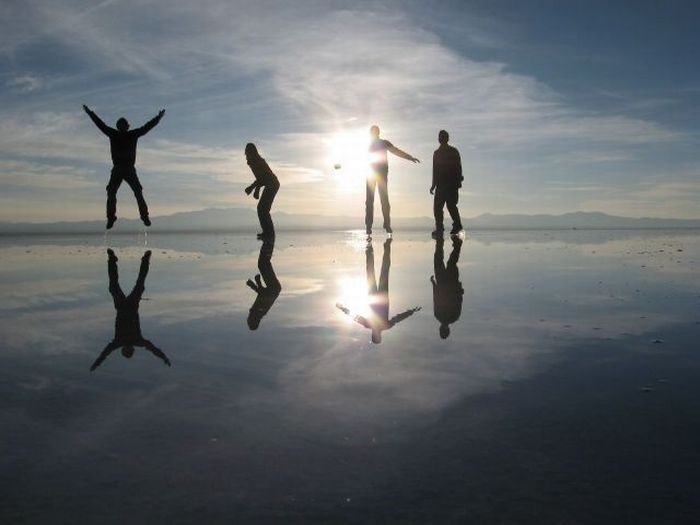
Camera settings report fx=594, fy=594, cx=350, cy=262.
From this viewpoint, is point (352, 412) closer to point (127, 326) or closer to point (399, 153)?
point (127, 326)

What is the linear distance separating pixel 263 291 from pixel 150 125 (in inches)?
414

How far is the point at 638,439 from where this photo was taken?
7.85 feet

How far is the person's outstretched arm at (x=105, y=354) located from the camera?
3.72m

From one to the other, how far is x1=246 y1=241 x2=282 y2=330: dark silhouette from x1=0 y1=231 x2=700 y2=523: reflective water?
0.35ft

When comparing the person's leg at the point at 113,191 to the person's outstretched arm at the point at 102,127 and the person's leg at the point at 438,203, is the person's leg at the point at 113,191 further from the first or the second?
the person's leg at the point at 438,203

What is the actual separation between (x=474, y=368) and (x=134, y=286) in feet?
19.0

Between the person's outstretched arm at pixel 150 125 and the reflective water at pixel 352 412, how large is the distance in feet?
35.6

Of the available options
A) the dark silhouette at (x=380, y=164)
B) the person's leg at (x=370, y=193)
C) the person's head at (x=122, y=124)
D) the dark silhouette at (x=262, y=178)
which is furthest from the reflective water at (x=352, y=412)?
the person's leg at (x=370, y=193)

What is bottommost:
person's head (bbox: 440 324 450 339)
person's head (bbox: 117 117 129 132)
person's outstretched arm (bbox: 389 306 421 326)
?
person's head (bbox: 440 324 450 339)

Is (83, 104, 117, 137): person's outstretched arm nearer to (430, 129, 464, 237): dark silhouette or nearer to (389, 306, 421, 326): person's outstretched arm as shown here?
(430, 129, 464, 237): dark silhouette

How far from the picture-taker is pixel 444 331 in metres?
4.76

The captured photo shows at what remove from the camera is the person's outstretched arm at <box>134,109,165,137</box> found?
16.0m

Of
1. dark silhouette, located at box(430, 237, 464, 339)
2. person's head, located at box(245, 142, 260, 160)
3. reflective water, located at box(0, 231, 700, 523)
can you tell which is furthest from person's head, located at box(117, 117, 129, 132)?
reflective water, located at box(0, 231, 700, 523)

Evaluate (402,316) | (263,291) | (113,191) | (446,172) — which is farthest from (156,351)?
(446,172)
